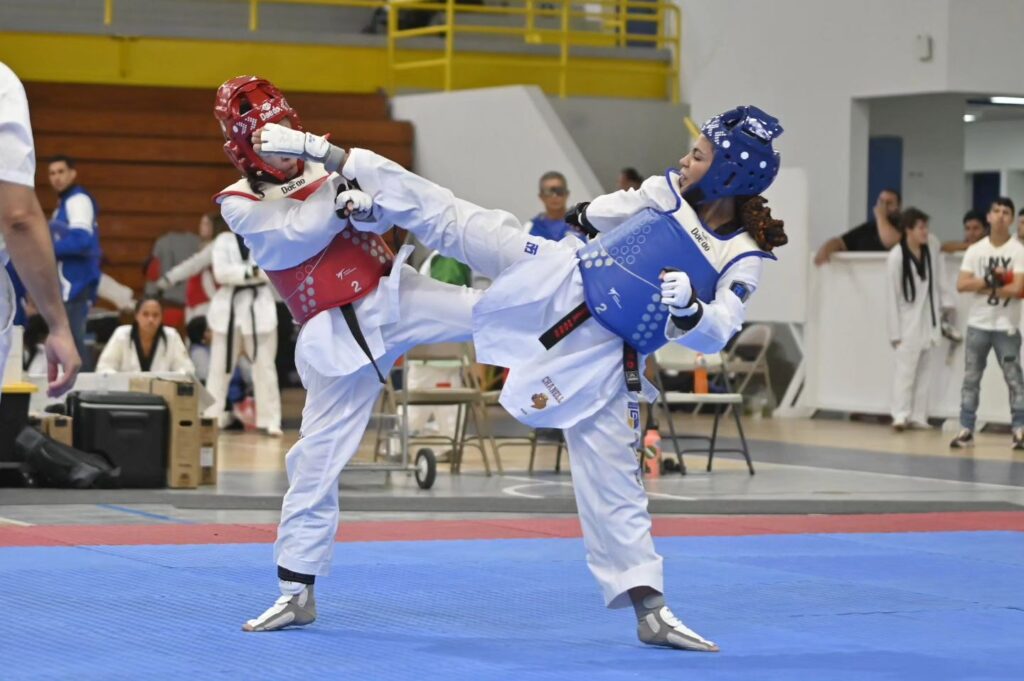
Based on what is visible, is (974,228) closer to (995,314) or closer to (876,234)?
(876,234)

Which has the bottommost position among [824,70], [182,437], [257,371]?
[182,437]

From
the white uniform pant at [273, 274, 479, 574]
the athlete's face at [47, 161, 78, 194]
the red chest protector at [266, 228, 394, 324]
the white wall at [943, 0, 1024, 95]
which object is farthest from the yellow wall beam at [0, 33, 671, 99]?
the white uniform pant at [273, 274, 479, 574]

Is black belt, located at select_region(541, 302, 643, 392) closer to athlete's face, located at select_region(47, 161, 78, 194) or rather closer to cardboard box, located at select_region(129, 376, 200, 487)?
cardboard box, located at select_region(129, 376, 200, 487)

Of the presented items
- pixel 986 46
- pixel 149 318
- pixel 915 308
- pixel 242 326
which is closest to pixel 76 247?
pixel 149 318

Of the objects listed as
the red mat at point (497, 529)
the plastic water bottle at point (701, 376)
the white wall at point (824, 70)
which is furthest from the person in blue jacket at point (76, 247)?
the white wall at point (824, 70)

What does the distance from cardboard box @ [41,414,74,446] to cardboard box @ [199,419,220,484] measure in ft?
2.28

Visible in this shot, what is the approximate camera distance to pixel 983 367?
13156 millimetres

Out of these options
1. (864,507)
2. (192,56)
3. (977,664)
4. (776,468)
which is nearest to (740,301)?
(977,664)

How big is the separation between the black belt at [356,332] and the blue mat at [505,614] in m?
0.78

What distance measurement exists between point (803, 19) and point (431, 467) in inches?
361

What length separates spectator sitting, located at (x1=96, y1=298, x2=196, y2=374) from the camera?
36.4 ft

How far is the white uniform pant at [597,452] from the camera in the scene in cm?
480

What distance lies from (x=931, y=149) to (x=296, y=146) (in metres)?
13.9

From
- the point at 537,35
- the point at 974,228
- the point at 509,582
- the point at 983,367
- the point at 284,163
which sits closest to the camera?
the point at 284,163
